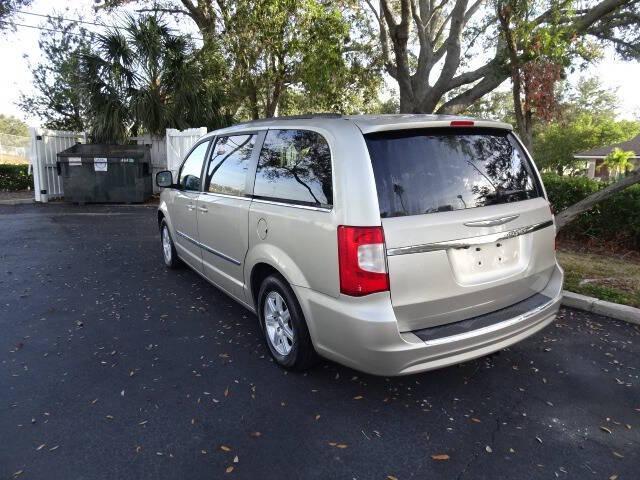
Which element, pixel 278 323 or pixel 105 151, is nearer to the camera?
pixel 278 323

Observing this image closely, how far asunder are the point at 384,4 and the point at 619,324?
407 inches

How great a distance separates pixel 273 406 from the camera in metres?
2.95

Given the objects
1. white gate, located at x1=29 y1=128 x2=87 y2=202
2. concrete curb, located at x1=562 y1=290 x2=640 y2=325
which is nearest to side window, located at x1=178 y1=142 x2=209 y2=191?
concrete curb, located at x1=562 y1=290 x2=640 y2=325

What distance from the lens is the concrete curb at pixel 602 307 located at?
166 inches

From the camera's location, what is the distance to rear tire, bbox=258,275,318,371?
3.11 metres

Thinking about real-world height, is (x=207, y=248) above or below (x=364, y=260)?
below

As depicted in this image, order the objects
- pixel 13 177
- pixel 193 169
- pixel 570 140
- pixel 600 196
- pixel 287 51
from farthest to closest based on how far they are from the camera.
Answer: pixel 570 140
pixel 13 177
pixel 287 51
pixel 600 196
pixel 193 169

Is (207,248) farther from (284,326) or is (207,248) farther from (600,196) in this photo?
(600,196)

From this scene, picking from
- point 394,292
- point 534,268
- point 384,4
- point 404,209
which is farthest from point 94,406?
point 384,4

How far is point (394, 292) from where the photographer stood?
258 centimetres

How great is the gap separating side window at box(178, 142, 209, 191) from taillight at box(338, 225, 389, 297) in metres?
2.52

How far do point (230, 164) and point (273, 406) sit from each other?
2112 millimetres

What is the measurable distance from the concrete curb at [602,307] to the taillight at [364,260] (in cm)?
296

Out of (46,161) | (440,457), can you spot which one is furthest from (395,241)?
(46,161)
